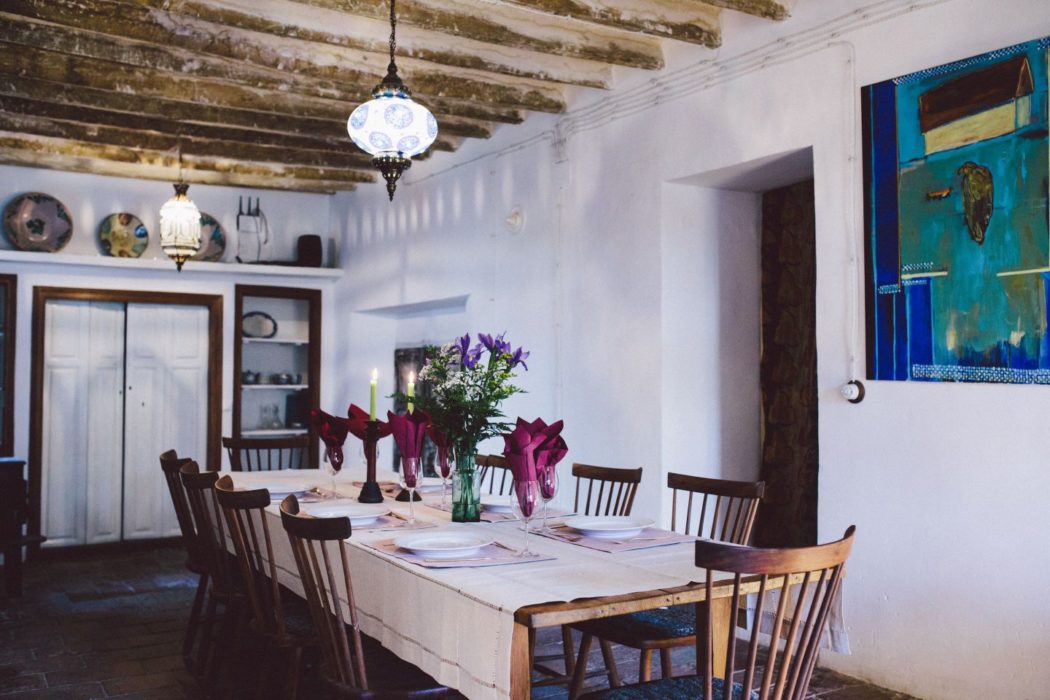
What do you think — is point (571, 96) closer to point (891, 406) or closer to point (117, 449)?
point (891, 406)

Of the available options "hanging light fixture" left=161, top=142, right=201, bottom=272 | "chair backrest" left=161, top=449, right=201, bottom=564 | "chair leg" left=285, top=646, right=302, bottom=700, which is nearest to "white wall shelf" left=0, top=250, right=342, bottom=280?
"hanging light fixture" left=161, top=142, right=201, bottom=272

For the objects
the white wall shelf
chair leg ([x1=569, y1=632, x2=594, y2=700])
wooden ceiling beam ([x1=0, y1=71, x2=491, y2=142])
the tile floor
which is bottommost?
the tile floor

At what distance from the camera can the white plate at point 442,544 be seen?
8.19 feet

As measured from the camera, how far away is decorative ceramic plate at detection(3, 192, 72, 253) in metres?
6.73

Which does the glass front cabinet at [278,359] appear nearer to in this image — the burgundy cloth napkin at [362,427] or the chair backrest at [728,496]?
the burgundy cloth napkin at [362,427]

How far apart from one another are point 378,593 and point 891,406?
2.17m

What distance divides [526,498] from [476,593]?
1.64ft

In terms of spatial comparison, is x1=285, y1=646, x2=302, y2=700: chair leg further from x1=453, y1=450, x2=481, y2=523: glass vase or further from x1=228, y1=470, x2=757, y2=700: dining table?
x1=453, y1=450, x2=481, y2=523: glass vase

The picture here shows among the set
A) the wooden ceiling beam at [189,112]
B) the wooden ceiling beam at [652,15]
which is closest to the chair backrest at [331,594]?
the wooden ceiling beam at [652,15]

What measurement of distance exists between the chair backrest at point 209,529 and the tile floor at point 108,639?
520 mm

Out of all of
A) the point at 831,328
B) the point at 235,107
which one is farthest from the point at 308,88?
the point at 831,328

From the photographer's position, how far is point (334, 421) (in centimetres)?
390

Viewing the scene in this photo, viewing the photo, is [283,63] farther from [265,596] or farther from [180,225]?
[265,596]

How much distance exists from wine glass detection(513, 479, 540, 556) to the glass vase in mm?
600
